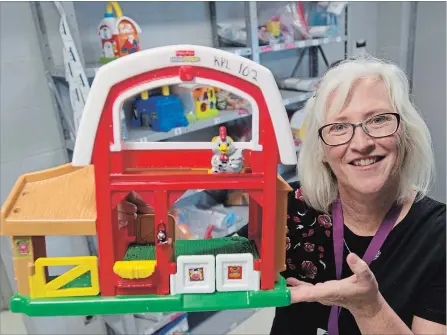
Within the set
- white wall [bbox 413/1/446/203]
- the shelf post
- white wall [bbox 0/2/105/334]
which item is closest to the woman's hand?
white wall [bbox 0/2/105/334]

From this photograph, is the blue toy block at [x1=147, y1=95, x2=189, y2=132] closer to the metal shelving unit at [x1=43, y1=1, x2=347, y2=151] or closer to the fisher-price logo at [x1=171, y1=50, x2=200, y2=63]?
the metal shelving unit at [x1=43, y1=1, x2=347, y2=151]

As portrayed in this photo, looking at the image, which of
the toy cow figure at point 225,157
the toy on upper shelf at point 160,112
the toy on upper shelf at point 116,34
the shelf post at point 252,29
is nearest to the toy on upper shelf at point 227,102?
the shelf post at point 252,29

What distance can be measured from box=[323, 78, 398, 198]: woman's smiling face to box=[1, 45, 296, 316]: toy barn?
0.22 meters

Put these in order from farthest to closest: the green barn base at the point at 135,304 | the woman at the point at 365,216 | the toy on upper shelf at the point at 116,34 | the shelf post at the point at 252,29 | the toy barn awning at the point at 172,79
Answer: the shelf post at the point at 252,29, the toy on upper shelf at the point at 116,34, the woman at the point at 365,216, the green barn base at the point at 135,304, the toy barn awning at the point at 172,79

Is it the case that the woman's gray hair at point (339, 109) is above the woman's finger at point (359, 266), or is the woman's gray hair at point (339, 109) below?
above

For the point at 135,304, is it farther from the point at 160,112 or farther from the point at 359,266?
the point at 160,112

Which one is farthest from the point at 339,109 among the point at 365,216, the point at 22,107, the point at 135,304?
the point at 22,107

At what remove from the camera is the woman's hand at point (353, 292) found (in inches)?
31.5

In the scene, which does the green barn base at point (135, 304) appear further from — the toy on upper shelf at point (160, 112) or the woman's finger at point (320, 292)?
the toy on upper shelf at point (160, 112)

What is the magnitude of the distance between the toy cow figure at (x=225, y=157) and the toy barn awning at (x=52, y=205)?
0.77ft

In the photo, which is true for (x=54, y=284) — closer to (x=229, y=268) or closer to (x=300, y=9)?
(x=229, y=268)

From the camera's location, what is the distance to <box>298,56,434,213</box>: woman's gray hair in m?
0.99

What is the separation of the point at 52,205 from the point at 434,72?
3230mm

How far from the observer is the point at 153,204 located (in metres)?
0.79
